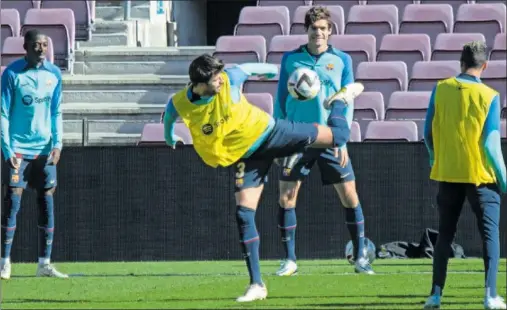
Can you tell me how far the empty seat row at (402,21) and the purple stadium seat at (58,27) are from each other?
2.40 meters

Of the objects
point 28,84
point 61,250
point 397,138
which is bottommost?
point 61,250

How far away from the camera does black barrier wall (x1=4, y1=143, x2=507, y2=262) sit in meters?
14.8

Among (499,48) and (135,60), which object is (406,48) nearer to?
(499,48)

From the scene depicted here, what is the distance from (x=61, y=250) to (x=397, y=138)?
4067 millimetres

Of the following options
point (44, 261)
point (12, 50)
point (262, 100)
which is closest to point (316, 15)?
point (44, 261)

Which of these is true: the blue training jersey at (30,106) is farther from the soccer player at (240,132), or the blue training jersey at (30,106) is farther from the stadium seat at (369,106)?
the stadium seat at (369,106)

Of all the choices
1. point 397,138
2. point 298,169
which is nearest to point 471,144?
point 298,169

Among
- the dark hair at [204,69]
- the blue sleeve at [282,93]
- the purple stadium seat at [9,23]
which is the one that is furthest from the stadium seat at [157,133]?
the dark hair at [204,69]

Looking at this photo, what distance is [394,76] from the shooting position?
703 inches

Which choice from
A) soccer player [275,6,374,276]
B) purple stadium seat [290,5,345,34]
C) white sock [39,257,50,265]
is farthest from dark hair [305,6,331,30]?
purple stadium seat [290,5,345,34]

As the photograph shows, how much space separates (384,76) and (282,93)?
6395 mm

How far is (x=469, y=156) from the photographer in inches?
352

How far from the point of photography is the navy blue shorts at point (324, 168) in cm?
→ 1164

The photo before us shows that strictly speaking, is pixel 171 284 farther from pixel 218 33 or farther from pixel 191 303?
pixel 218 33
